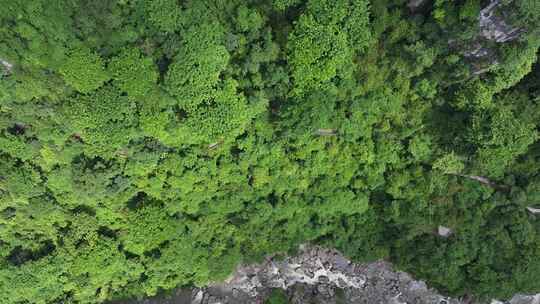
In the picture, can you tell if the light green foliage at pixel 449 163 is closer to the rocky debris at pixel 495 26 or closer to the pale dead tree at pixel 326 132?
the pale dead tree at pixel 326 132

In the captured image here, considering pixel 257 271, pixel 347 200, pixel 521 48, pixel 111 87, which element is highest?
pixel 111 87

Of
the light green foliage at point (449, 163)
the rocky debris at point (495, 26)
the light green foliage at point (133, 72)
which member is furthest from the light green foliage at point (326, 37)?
the light green foliage at point (449, 163)

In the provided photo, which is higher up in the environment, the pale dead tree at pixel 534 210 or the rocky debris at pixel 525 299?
the pale dead tree at pixel 534 210

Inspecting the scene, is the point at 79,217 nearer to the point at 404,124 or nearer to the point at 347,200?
the point at 347,200

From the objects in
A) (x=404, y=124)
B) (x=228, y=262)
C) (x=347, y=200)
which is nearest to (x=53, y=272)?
(x=228, y=262)

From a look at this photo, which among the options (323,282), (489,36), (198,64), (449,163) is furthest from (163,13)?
(323,282)

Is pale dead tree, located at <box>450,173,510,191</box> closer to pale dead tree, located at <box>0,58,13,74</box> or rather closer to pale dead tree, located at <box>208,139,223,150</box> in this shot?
pale dead tree, located at <box>208,139,223,150</box>

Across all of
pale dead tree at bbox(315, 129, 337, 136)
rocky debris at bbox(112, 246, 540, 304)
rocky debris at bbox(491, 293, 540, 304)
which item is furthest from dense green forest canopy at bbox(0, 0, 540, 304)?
rocky debris at bbox(491, 293, 540, 304)
